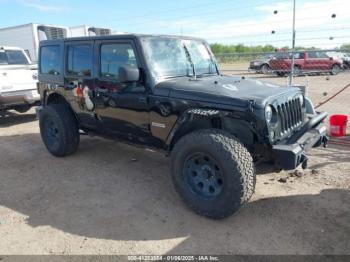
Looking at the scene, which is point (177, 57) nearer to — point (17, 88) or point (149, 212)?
point (149, 212)

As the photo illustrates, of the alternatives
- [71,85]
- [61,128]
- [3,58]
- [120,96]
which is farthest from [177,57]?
[3,58]

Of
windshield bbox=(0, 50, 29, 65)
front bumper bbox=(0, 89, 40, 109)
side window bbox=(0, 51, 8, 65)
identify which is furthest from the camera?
windshield bbox=(0, 50, 29, 65)

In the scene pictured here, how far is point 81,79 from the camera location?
515 centimetres

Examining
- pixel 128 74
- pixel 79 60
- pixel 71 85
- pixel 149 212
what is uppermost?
pixel 79 60

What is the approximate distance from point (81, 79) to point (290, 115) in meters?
3.05

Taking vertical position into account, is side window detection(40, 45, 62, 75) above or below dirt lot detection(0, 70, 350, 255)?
above

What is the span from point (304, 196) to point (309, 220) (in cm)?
55

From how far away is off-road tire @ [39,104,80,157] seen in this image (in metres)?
5.57

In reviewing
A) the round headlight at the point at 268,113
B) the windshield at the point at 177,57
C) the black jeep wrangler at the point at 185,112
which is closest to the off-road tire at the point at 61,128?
the black jeep wrangler at the point at 185,112

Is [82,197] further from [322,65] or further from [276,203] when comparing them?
[322,65]

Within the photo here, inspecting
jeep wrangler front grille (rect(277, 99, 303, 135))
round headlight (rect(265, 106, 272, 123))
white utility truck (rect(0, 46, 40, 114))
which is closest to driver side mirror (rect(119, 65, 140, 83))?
round headlight (rect(265, 106, 272, 123))

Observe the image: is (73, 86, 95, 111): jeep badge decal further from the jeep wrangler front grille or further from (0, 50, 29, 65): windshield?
(0, 50, 29, 65): windshield

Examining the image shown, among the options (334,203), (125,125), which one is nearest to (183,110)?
(125,125)

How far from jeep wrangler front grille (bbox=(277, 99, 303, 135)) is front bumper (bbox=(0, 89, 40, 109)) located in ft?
22.2
